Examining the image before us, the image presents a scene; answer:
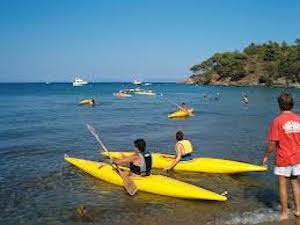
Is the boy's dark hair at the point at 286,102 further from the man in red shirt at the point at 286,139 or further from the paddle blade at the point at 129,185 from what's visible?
the paddle blade at the point at 129,185

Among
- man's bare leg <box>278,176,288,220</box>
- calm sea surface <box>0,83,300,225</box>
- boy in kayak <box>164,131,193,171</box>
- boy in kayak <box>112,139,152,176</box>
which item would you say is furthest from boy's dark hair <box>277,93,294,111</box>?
boy in kayak <box>164,131,193,171</box>

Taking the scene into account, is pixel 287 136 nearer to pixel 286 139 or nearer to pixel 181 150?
pixel 286 139

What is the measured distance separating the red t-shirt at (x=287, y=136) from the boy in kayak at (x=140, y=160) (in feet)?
14.6

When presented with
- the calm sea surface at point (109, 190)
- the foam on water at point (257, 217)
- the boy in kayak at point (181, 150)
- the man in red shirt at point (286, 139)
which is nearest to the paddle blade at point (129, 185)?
→ the calm sea surface at point (109, 190)

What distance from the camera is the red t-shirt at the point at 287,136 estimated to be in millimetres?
7973

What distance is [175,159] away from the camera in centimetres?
1425

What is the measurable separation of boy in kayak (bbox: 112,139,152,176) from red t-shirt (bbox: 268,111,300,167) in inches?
175

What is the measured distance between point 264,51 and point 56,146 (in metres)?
115

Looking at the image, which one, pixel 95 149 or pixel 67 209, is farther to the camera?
pixel 95 149

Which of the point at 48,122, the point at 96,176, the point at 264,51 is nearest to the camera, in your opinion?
the point at 96,176

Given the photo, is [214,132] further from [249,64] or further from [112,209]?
[249,64]

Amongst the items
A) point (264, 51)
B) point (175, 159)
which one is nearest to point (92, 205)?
point (175, 159)

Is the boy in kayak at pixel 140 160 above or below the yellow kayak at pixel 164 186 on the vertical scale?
above

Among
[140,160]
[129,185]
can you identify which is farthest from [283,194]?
Answer: [129,185]
